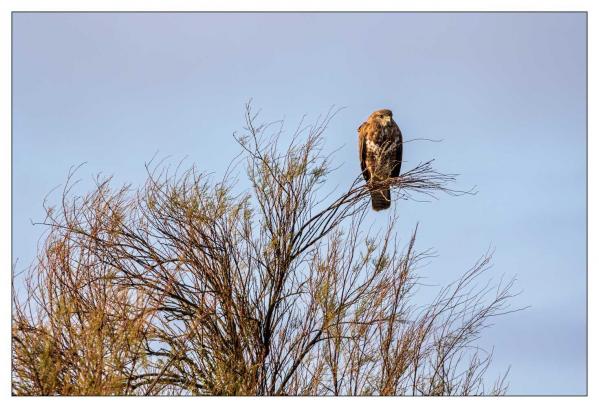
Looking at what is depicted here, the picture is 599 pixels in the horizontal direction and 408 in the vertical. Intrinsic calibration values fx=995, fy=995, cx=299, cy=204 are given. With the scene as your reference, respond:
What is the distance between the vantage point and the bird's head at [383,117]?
941cm

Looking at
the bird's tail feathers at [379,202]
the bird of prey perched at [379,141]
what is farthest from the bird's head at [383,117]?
the bird's tail feathers at [379,202]

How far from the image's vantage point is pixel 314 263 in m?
7.07

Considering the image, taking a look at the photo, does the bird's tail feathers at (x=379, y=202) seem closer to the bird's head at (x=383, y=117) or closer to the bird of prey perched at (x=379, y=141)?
the bird of prey perched at (x=379, y=141)

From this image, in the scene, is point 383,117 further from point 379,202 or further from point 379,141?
point 379,202

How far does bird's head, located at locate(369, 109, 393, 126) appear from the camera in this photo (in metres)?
9.41

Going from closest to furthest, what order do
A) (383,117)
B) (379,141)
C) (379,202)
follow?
(379,202) → (379,141) → (383,117)

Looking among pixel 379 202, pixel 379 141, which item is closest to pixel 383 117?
pixel 379 141

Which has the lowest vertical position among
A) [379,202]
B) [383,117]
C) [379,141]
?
[379,202]

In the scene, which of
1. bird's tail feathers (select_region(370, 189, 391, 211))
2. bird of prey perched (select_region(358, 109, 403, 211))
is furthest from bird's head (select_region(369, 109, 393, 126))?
bird's tail feathers (select_region(370, 189, 391, 211))

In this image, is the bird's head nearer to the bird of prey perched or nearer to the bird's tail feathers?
the bird of prey perched

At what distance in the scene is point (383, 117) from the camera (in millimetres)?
9445
